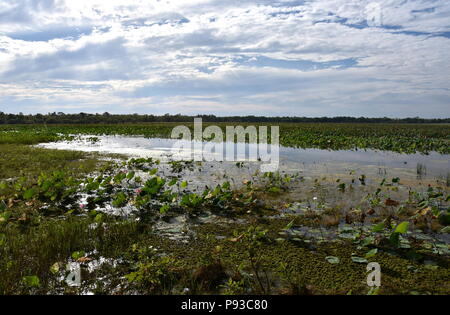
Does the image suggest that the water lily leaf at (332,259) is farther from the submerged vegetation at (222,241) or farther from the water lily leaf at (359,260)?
the water lily leaf at (359,260)

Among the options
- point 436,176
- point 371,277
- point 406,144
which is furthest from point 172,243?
point 406,144

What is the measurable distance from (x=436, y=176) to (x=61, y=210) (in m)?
8.87

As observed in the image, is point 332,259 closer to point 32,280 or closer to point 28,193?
point 32,280

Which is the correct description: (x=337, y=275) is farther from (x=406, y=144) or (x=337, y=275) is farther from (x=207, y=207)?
(x=406, y=144)

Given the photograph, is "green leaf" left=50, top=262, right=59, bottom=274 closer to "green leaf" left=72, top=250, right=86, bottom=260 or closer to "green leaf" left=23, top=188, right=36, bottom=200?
"green leaf" left=72, top=250, right=86, bottom=260

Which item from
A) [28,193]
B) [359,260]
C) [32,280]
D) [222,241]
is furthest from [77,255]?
[359,260]

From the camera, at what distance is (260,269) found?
3158mm

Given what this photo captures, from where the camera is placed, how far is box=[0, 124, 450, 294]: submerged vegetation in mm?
2859

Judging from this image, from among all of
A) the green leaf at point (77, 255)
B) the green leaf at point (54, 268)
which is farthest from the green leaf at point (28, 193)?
the green leaf at point (54, 268)

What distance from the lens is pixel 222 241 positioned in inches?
152

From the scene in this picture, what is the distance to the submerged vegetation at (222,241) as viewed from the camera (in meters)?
2.86

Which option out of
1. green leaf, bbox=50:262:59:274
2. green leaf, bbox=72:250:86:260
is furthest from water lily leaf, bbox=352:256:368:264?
green leaf, bbox=50:262:59:274

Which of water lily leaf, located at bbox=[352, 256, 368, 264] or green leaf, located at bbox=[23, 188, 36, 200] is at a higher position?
green leaf, located at bbox=[23, 188, 36, 200]
